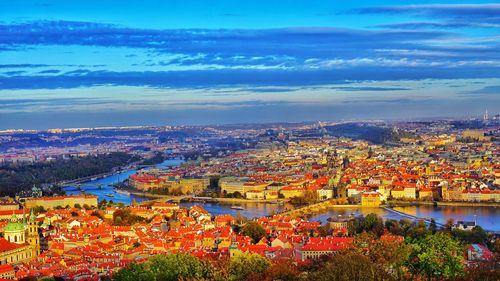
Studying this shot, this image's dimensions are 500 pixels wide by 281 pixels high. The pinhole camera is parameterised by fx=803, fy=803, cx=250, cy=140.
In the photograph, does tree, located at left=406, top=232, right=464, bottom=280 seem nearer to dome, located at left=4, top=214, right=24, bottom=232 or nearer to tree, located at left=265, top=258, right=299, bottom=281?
tree, located at left=265, top=258, right=299, bottom=281

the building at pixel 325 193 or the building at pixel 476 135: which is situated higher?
the building at pixel 476 135

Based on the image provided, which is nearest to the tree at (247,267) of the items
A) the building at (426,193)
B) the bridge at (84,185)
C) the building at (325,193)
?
the building at (325,193)

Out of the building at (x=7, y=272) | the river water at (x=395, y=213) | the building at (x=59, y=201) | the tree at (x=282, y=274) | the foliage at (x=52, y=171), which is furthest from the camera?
the foliage at (x=52, y=171)

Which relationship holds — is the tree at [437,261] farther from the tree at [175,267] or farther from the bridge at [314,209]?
the bridge at [314,209]

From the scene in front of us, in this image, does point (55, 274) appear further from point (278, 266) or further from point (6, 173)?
point (6, 173)

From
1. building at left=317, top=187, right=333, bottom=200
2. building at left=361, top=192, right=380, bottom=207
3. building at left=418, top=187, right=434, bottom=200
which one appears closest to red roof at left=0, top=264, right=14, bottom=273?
building at left=361, top=192, right=380, bottom=207

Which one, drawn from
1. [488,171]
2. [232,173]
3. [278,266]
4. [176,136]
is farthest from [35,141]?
[278,266]

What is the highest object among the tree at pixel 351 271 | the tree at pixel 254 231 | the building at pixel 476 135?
the tree at pixel 351 271
